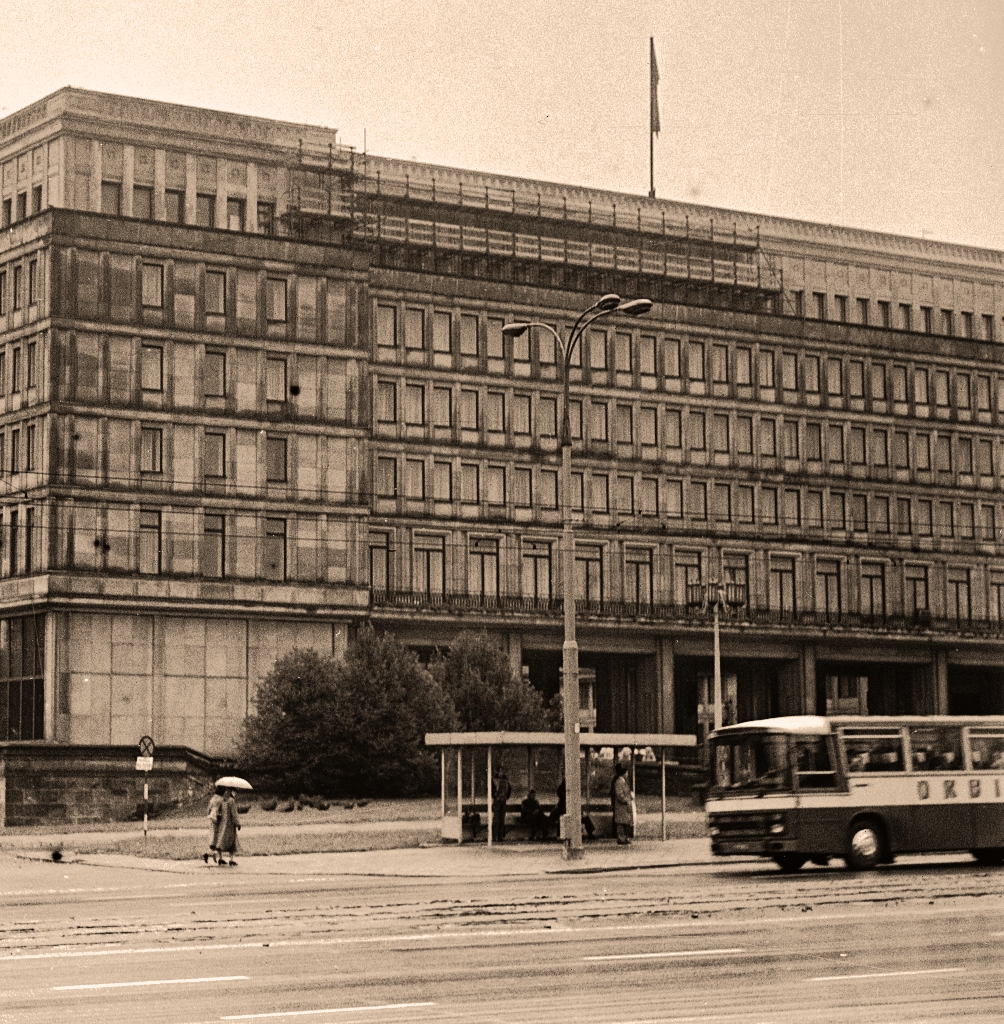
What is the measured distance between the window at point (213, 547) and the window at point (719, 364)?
25061 millimetres

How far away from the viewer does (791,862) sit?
32.2 m

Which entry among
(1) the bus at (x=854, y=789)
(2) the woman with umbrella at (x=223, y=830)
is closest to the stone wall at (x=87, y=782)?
(2) the woman with umbrella at (x=223, y=830)

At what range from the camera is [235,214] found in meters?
82.4

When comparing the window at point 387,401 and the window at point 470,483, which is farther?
the window at point 470,483

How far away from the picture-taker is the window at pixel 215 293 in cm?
7700

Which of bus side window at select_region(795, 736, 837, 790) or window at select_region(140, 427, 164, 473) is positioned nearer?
bus side window at select_region(795, 736, 837, 790)

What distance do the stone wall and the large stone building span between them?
26.8ft

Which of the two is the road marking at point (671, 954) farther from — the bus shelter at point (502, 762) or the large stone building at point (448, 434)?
the large stone building at point (448, 434)

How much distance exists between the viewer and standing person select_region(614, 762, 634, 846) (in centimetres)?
3897

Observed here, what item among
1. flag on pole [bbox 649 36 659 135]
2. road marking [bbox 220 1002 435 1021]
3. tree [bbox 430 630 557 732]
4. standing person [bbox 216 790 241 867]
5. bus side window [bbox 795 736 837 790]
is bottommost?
road marking [bbox 220 1002 435 1021]

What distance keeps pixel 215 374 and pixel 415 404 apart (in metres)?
9.56

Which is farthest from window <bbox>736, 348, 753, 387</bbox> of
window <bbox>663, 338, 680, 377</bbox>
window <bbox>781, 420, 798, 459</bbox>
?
window <bbox>663, 338, 680, 377</bbox>

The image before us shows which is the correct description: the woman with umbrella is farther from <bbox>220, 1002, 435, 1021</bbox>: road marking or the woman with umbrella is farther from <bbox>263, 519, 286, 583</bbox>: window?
<bbox>263, 519, 286, 583</bbox>: window

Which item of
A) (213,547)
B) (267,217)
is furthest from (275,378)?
(267,217)
